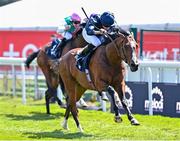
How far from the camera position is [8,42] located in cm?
2509

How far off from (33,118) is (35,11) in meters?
10.0

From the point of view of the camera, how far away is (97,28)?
1132 centimetres

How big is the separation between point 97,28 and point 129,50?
1394mm

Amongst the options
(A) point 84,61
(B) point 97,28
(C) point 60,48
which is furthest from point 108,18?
(C) point 60,48

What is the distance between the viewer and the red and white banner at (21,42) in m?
23.9

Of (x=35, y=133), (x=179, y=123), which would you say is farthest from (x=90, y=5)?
(x=35, y=133)

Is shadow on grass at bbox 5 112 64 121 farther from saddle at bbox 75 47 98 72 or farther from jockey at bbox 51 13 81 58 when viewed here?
saddle at bbox 75 47 98 72

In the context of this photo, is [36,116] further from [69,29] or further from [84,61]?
[84,61]

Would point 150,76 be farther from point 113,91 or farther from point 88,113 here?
point 113,91

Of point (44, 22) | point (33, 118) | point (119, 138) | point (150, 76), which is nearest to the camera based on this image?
point (119, 138)

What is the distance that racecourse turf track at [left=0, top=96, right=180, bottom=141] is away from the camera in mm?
10118

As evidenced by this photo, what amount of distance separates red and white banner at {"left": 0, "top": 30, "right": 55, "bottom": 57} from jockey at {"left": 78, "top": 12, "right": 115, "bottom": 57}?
12025 millimetres

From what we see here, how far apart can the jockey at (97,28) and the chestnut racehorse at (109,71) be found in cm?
24

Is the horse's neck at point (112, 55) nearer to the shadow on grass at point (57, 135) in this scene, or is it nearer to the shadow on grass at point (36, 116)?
the shadow on grass at point (57, 135)
